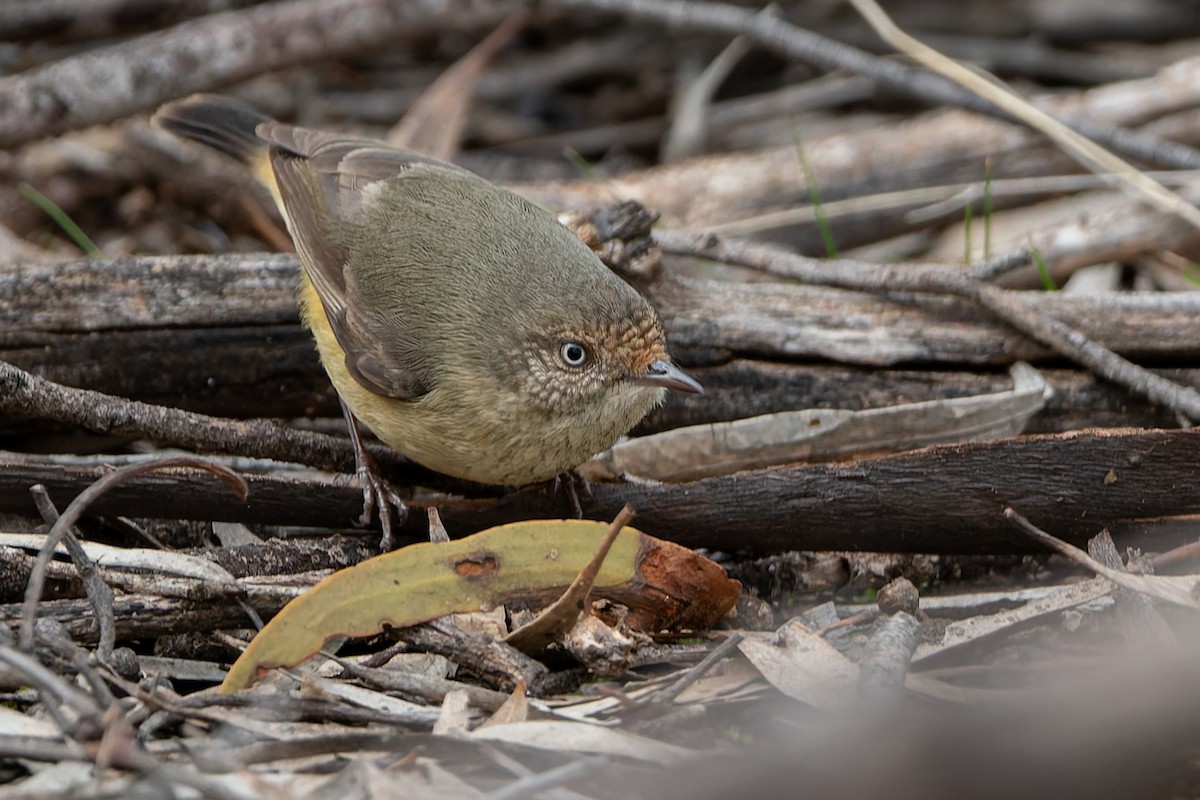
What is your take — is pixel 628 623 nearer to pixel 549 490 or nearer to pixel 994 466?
pixel 549 490

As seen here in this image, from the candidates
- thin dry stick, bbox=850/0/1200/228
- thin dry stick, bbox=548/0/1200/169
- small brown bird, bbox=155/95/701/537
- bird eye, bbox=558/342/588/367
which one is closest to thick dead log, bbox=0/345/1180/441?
small brown bird, bbox=155/95/701/537

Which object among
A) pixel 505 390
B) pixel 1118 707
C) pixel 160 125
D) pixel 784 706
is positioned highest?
pixel 160 125

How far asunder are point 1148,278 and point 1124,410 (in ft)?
5.27

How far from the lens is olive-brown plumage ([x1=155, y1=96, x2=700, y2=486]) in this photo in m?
3.85

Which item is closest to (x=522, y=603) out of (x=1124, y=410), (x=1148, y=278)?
(x=1124, y=410)

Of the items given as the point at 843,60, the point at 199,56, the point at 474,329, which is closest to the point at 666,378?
the point at 474,329

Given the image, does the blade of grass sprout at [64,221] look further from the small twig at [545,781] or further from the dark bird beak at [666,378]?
the small twig at [545,781]

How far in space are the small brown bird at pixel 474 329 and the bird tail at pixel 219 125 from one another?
2.86ft

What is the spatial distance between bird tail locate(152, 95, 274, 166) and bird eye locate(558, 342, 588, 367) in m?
2.01

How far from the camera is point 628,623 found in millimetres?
3457

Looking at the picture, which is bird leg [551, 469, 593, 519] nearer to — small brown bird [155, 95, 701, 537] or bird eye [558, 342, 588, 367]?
small brown bird [155, 95, 701, 537]

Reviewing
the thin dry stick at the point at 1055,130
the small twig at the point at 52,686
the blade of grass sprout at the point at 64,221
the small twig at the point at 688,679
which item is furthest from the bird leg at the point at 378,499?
the thin dry stick at the point at 1055,130

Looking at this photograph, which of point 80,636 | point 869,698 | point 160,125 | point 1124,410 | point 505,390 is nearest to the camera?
point 869,698

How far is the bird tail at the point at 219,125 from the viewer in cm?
521
